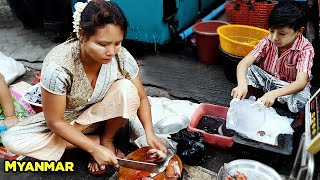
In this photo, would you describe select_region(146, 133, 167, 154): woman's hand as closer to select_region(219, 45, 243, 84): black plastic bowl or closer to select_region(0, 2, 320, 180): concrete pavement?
select_region(0, 2, 320, 180): concrete pavement

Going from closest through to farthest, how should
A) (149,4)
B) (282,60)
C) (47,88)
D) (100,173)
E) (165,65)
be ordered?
(47,88) < (100,173) < (282,60) < (149,4) < (165,65)

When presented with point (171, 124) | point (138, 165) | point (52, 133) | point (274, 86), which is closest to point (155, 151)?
point (138, 165)

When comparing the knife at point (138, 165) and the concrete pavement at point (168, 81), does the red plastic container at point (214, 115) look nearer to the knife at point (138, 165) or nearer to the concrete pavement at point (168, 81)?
the concrete pavement at point (168, 81)

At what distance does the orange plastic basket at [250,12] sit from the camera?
3.59 meters

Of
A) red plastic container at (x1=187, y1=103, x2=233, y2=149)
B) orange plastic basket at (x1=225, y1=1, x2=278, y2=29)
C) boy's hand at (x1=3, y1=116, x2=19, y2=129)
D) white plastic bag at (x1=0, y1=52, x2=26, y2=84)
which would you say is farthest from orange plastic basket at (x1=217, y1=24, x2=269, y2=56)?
white plastic bag at (x1=0, y1=52, x2=26, y2=84)

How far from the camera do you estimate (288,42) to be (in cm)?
247

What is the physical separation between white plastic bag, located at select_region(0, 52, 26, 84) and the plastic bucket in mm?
1923

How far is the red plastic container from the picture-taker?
2.40m

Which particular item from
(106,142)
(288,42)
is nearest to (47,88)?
(106,142)

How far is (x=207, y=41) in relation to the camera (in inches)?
144

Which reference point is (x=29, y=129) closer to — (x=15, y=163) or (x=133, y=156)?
(x=15, y=163)

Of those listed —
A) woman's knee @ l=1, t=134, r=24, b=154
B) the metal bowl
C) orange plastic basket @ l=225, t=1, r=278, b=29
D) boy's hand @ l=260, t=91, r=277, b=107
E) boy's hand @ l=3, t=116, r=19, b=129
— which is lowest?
the metal bowl

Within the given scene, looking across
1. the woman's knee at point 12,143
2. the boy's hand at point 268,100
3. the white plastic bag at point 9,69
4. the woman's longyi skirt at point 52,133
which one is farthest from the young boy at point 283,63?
the white plastic bag at point 9,69

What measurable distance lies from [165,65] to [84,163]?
177 centimetres
